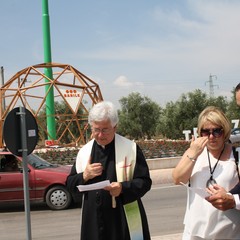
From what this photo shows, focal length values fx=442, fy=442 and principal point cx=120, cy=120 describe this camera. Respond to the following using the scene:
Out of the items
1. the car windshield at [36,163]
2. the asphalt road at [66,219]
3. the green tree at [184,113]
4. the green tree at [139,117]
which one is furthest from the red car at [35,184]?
the green tree at [139,117]

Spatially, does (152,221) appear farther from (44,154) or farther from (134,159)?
(44,154)

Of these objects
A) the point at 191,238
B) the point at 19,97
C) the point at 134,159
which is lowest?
the point at 191,238

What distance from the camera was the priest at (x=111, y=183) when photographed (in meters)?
3.15

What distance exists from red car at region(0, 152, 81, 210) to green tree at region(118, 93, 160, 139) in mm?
43745

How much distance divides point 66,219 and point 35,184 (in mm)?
1433

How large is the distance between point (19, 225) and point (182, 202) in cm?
Answer: 372

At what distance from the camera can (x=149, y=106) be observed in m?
54.8

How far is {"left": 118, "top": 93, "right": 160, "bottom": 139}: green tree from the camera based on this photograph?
178 feet

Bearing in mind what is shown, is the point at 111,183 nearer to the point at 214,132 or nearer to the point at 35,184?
the point at 214,132

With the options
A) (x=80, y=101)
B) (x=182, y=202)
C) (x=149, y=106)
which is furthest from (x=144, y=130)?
(x=182, y=202)

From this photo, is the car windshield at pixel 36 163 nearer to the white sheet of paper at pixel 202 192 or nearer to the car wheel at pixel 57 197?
the car wheel at pixel 57 197

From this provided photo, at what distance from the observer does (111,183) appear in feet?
10.2

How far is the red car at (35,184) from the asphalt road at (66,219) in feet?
0.93

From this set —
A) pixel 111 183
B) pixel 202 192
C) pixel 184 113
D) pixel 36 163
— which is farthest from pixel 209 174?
pixel 184 113
